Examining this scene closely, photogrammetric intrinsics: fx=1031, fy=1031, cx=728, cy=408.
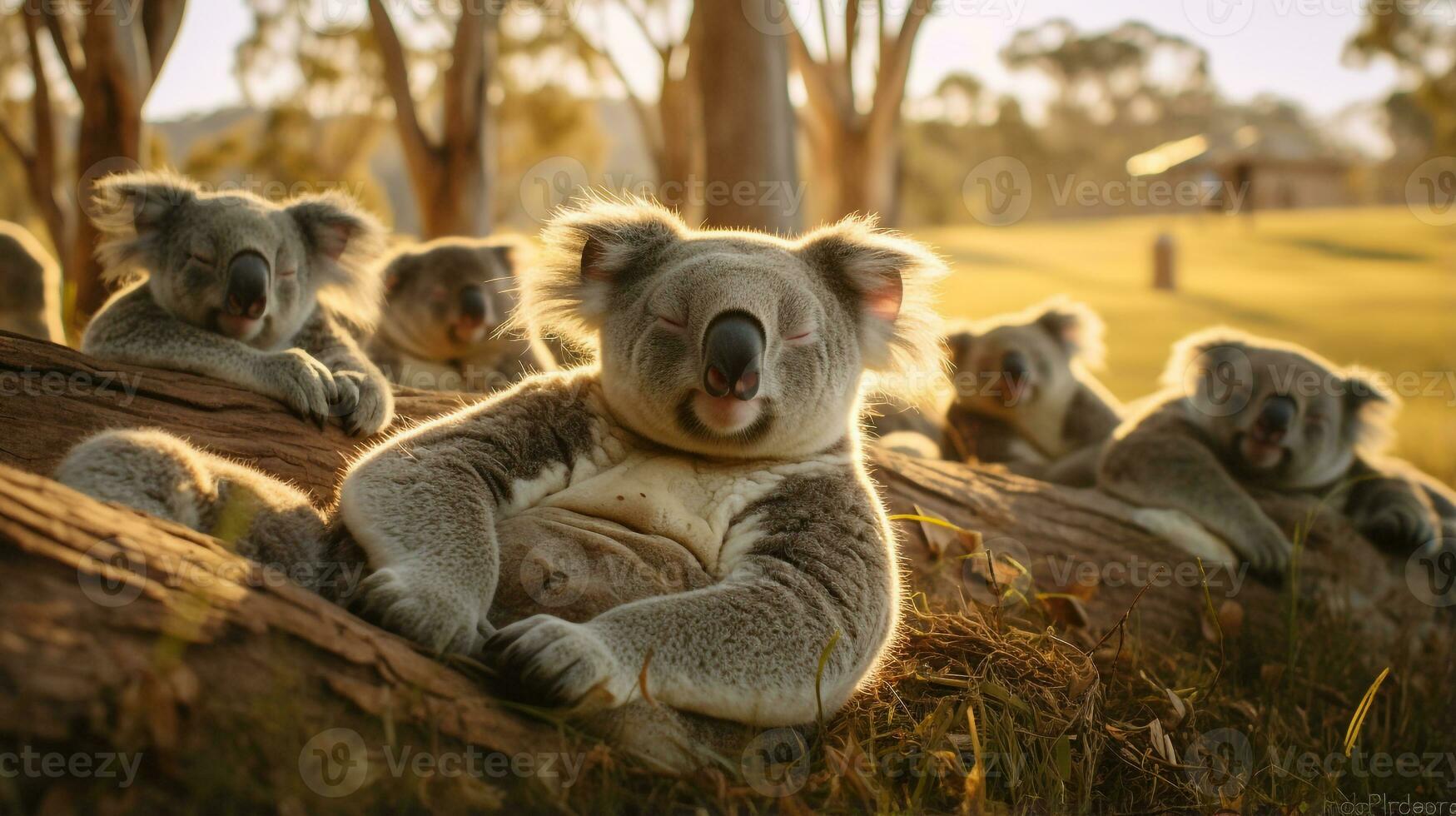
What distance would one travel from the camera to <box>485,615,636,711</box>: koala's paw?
77.7 inches

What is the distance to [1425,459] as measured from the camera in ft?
31.7

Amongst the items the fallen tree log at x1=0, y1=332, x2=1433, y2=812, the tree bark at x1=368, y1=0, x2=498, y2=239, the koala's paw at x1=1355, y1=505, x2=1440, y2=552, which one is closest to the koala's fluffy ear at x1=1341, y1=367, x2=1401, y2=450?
the koala's paw at x1=1355, y1=505, x2=1440, y2=552

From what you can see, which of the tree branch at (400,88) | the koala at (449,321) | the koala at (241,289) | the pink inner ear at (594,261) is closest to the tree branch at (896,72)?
the tree branch at (400,88)

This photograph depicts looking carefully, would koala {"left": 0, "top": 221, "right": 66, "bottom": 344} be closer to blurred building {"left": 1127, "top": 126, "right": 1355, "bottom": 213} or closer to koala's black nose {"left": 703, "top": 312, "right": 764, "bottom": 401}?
koala's black nose {"left": 703, "top": 312, "right": 764, "bottom": 401}

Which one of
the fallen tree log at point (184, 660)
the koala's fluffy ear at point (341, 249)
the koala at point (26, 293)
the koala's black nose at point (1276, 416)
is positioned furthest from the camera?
the koala at point (26, 293)

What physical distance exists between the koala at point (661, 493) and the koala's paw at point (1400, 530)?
340 centimetres

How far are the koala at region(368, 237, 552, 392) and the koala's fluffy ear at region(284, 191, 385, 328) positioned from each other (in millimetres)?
1128

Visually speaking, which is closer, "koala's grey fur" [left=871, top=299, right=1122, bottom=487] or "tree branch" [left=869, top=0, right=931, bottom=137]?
"koala's grey fur" [left=871, top=299, right=1122, bottom=487]

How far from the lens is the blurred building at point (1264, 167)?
3891 cm

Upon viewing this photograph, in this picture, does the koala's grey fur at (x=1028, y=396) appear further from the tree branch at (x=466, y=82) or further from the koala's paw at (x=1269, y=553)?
the tree branch at (x=466, y=82)

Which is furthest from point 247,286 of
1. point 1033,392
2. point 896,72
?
point 896,72

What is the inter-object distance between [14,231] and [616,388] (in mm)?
5736

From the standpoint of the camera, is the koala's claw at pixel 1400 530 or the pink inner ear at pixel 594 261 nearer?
the pink inner ear at pixel 594 261

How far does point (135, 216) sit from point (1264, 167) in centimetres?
4866
